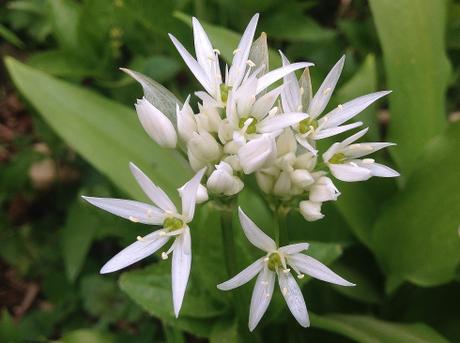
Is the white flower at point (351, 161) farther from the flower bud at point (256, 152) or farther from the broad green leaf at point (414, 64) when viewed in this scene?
the broad green leaf at point (414, 64)

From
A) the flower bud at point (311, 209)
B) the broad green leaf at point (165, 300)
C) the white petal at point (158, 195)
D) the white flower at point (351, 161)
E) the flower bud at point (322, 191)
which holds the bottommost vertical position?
the broad green leaf at point (165, 300)

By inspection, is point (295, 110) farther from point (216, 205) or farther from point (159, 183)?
point (159, 183)

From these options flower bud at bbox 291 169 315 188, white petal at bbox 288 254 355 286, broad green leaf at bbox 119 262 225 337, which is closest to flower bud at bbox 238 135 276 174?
flower bud at bbox 291 169 315 188

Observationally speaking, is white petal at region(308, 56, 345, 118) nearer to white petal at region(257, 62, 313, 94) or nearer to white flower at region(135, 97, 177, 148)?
white petal at region(257, 62, 313, 94)

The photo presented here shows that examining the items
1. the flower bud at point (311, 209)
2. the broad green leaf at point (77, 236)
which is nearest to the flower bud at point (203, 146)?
the flower bud at point (311, 209)

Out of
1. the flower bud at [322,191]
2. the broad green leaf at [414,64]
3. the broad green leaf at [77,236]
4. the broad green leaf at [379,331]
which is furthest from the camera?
the broad green leaf at [77,236]

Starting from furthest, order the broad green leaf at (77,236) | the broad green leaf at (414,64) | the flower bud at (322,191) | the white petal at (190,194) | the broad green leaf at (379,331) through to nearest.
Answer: the broad green leaf at (77,236)
the broad green leaf at (414,64)
the broad green leaf at (379,331)
the flower bud at (322,191)
the white petal at (190,194)

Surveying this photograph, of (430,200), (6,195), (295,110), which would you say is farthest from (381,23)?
(6,195)
